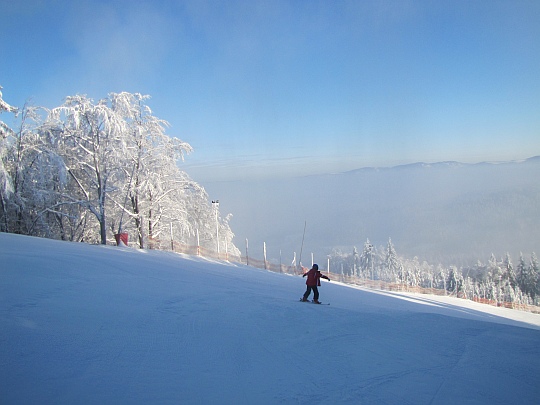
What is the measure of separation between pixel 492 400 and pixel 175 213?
28.5 m

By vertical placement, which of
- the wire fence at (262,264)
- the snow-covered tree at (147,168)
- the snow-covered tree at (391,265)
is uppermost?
the snow-covered tree at (147,168)

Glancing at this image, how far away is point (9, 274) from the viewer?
9188 millimetres

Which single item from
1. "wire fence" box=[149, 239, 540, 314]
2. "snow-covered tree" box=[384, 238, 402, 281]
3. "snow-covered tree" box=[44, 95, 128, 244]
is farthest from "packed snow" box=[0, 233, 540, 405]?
"snow-covered tree" box=[384, 238, 402, 281]

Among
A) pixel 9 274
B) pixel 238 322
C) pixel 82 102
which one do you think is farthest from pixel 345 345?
pixel 82 102

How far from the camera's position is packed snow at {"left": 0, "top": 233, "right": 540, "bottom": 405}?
4.53 metres

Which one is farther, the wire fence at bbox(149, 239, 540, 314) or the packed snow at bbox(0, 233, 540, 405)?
the wire fence at bbox(149, 239, 540, 314)

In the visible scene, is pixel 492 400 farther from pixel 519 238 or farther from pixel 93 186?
pixel 519 238

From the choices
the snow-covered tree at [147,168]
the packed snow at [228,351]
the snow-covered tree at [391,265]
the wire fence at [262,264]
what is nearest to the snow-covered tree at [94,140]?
the snow-covered tree at [147,168]

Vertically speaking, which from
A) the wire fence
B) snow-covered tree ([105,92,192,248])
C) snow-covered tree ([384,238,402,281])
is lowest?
snow-covered tree ([384,238,402,281])

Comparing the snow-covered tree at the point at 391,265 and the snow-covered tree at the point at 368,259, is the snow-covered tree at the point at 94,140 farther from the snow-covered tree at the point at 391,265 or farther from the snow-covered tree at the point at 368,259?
the snow-covered tree at the point at 368,259

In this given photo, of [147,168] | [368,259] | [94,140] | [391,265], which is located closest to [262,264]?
[147,168]

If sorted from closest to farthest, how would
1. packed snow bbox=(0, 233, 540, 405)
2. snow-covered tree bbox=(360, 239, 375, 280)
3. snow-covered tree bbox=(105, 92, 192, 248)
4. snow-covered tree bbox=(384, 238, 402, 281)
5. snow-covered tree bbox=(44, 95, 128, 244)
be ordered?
packed snow bbox=(0, 233, 540, 405) → snow-covered tree bbox=(44, 95, 128, 244) → snow-covered tree bbox=(105, 92, 192, 248) → snow-covered tree bbox=(384, 238, 402, 281) → snow-covered tree bbox=(360, 239, 375, 280)

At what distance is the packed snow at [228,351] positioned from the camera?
453cm

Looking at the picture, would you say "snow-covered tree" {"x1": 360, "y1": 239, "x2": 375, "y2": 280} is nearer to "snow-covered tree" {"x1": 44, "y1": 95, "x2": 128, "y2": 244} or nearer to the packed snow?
"snow-covered tree" {"x1": 44, "y1": 95, "x2": 128, "y2": 244}
